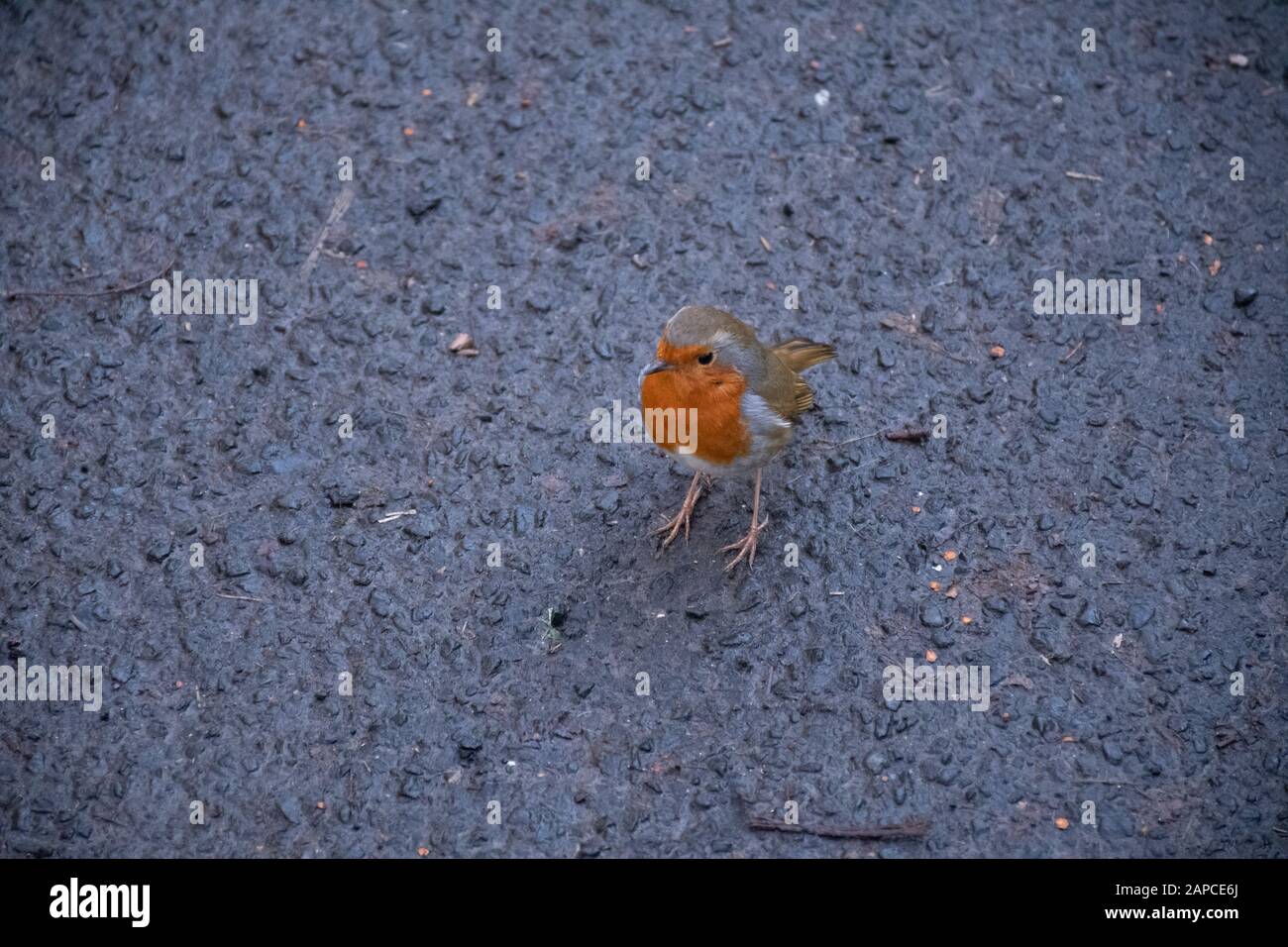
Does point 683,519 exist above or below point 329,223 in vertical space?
below

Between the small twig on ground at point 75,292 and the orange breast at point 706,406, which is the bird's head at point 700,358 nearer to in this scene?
the orange breast at point 706,406

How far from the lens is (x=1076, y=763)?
3973 millimetres

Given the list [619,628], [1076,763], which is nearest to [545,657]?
[619,628]

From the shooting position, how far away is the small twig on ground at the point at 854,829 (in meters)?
3.80

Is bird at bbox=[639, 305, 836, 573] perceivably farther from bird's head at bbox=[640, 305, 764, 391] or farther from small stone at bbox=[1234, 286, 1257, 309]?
small stone at bbox=[1234, 286, 1257, 309]

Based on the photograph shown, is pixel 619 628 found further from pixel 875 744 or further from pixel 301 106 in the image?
pixel 301 106

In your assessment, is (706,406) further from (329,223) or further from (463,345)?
(329,223)

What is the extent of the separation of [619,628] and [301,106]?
3.05 m

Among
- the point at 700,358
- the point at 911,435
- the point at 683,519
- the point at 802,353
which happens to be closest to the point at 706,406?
the point at 700,358

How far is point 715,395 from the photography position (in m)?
4.24

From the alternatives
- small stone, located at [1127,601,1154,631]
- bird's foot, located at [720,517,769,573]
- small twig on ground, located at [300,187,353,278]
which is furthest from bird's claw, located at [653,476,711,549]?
small twig on ground, located at [300,187,353,278]

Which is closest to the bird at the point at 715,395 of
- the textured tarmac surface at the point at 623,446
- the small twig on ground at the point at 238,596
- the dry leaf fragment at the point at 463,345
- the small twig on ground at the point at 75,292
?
the textured tarmac surface at the point at 623,446

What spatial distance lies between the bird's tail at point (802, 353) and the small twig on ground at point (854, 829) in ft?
5.76

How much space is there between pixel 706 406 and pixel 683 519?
57 cm
